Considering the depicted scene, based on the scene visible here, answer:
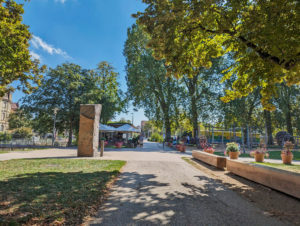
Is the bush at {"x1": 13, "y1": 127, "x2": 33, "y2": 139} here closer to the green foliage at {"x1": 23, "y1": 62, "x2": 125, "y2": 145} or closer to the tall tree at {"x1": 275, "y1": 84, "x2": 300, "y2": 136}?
the green foliage at {"x1": 23, "y1": 62, "x2": 125, "y2": 145}

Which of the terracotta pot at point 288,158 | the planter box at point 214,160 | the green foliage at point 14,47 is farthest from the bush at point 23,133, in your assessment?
the terracotta pot at point 288,158

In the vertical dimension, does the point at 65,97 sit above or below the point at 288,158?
above

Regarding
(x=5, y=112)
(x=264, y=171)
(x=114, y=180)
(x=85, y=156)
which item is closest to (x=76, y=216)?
(x=114, y=180)

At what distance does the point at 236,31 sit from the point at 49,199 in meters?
7.25

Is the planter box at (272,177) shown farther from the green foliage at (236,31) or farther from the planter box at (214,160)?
the green foliage at (236,31)

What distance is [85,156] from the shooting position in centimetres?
1208

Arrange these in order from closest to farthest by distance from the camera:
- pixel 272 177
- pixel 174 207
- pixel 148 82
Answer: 1. pixel 174 207
2. pixel 272 177
3. pixel 148 82

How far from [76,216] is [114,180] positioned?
109 inches

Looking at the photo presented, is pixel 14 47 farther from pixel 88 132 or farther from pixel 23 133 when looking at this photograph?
pixel 23 133

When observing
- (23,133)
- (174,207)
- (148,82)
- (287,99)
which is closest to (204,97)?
(148,82)

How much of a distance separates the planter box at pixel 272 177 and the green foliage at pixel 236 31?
274cm

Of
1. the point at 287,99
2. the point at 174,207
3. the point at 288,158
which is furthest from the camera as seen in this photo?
the point at 287,99

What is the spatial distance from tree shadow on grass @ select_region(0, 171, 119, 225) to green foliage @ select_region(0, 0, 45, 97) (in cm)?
452

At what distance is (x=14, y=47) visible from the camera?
728 cm
